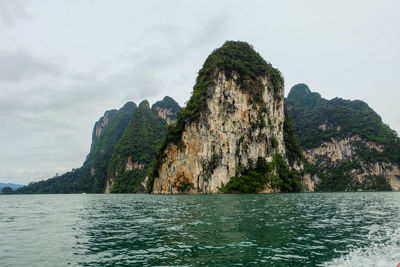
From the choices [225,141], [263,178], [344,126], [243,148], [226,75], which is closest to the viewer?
[263,178]

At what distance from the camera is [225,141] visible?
234ft

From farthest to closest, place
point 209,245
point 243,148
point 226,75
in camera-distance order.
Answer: point 226,75
point 243,148
point 209,245

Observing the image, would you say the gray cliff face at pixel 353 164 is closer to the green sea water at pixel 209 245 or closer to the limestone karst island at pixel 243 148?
the limestone karst island at pixel 243 148

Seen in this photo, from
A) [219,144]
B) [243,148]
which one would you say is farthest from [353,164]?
[219,144]

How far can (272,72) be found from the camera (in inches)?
3563

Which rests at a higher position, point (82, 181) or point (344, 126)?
point (344, 126)

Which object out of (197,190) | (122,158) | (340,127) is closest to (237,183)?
(197,190)

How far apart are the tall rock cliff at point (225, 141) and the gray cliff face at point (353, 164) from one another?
41.4 meters

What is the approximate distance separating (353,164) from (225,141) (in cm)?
8547

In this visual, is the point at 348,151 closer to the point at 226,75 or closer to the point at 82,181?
the point at 226,75

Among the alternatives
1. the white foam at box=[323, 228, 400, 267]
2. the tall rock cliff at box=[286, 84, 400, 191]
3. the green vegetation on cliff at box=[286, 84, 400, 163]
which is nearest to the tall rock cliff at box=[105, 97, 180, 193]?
the tall rock cliff at box=[286, 84, 400, 191]

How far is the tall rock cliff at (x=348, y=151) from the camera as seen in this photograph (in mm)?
118312

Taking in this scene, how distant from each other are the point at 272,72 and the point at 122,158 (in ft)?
286

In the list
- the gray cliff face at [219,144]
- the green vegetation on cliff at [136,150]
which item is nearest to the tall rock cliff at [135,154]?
the green vegetation on cliff at [136,150]
